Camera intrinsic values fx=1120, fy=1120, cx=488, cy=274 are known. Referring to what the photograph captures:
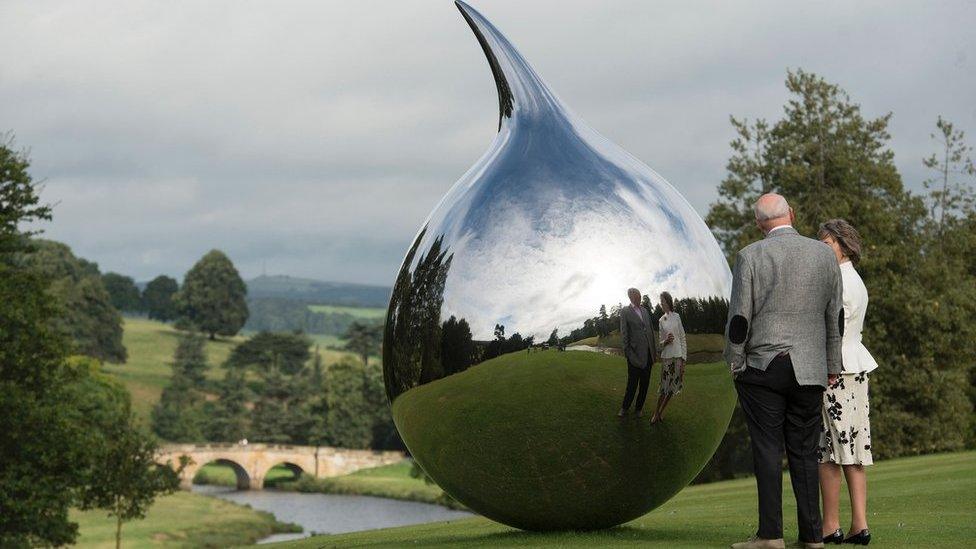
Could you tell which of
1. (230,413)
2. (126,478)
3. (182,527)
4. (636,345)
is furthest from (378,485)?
(636,345)

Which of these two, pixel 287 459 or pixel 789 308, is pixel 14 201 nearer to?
pixel 789 308

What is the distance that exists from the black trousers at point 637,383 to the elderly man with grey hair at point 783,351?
3.38 ft

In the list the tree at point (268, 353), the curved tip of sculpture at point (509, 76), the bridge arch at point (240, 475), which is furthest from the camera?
the tree at point (268, 353)

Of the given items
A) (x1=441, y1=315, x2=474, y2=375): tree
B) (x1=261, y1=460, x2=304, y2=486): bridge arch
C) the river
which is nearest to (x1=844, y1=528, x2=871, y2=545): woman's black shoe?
(x1=441, y1=315, x2=474, y2=375): tree

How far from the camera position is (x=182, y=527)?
66.3 metres

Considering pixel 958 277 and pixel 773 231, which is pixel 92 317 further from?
pixel 773 231

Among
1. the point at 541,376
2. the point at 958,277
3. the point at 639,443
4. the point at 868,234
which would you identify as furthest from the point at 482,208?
the point at 958,277

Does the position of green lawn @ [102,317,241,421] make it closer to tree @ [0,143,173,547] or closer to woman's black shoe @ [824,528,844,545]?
tree @ [0,143,173,547]

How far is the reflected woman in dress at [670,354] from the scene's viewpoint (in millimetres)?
9961

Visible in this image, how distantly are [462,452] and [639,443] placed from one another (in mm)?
1636

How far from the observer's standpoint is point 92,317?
14775 cm

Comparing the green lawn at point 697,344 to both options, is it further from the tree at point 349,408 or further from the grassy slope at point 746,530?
the tree at point 349,408

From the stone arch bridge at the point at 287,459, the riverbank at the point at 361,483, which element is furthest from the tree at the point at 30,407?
the stone arch bridge at the point at 287,459

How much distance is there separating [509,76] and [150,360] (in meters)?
161
